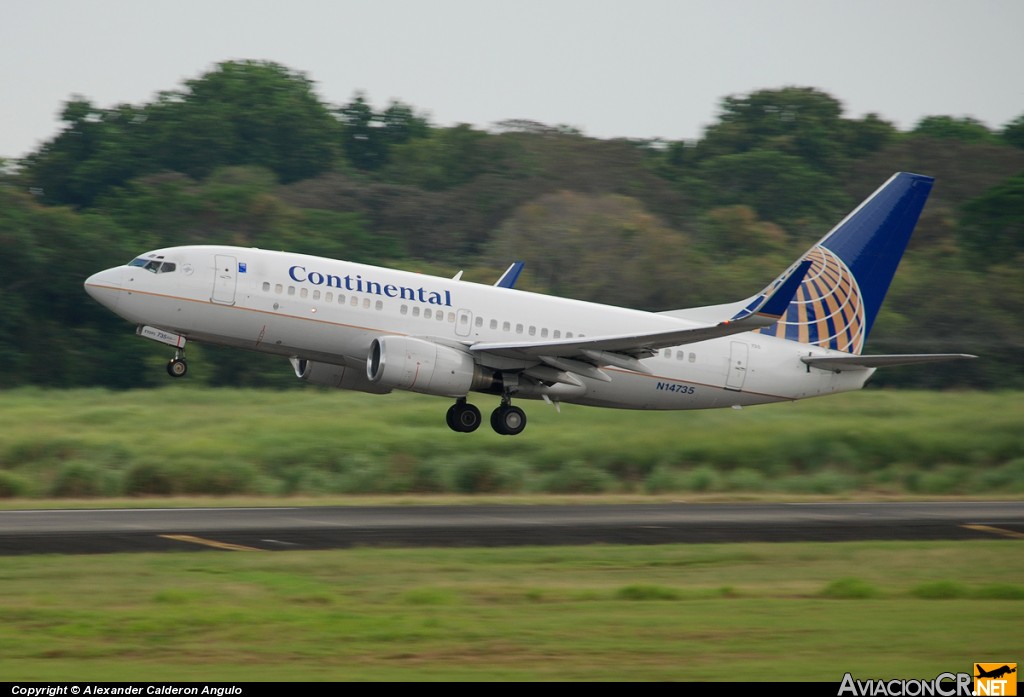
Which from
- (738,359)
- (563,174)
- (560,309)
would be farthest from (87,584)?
(563,174)

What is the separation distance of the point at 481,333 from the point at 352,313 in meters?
2.99

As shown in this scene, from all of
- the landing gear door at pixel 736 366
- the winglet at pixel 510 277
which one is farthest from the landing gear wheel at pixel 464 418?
the landing gear door at pixel 736 366

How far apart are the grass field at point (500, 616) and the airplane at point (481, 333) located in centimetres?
773

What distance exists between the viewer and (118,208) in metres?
57.4

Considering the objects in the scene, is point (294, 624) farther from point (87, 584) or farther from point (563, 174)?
point (563, 174)

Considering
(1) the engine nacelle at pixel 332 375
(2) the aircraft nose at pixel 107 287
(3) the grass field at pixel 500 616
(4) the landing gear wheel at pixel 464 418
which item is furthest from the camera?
(4) the landing gear wheel at pixel 464 418

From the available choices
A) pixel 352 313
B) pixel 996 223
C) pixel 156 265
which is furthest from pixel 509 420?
A: pixel 996 223

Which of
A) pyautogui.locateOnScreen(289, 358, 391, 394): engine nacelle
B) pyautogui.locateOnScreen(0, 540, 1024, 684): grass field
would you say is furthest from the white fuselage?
pyautogui.locateOnScreen(0, 540, 1024, 684): grass field

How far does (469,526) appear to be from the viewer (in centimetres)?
2462

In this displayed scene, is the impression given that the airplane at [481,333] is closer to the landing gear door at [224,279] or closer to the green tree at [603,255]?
the landing gear door at [224,279]

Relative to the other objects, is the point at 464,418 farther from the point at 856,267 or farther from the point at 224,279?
the point at 856,267

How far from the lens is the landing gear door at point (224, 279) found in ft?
92.8

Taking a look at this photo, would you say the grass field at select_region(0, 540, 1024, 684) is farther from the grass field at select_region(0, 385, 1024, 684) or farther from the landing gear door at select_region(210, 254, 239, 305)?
the landing gear door at select_region(210, 254, 239, 305)

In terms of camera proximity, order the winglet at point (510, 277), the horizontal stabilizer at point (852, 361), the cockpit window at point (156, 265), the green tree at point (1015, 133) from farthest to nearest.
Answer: the green tree at point (1015, 133)
the winglet at point (510, 277)
the horizontal stabilizer at point (852, 361)
the cockpit window at point (156, 265)
